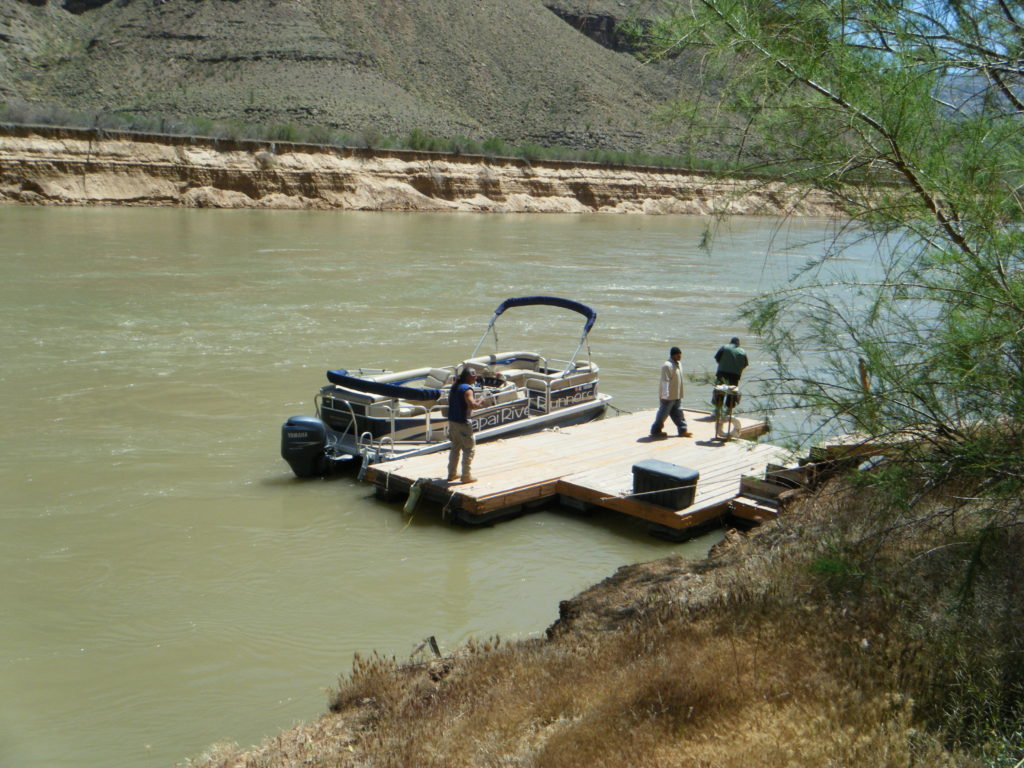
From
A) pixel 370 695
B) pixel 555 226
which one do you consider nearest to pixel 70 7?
pixel 555 226

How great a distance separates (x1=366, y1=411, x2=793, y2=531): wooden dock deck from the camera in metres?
10.1

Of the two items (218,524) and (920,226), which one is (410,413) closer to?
(218,524)

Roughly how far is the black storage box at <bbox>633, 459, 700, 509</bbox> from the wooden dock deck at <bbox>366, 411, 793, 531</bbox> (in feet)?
0.25

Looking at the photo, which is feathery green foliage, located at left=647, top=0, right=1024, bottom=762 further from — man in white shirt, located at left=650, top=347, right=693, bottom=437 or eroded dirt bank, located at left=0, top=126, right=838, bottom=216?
eroded dirt bank, located at left=0, top=126, right=838, bottom=216

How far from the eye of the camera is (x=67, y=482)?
1137 centimetres

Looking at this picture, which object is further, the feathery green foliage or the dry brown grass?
the feathery green foliage

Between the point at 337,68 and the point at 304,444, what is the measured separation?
73102 mm

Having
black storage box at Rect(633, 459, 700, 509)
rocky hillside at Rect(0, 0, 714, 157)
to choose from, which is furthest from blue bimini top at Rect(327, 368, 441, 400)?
rocky hillside at Rect(0, 0, 714, 157)

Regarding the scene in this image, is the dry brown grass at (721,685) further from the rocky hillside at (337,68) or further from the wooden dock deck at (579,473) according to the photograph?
the rocky hillside at (337,68)

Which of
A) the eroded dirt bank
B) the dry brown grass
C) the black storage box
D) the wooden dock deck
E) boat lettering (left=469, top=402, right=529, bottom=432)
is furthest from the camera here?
the eroded dirt bank

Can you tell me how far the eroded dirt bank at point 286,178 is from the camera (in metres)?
47.0

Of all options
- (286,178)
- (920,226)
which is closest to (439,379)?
(920,226)

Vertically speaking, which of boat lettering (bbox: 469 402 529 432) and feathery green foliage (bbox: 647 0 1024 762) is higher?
feathery green foliage (bbox: 647 0 1024 762)

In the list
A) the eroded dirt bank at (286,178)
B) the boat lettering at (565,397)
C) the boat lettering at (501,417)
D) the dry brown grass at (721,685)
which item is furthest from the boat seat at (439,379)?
the eroded dirt bank at (286,178)
